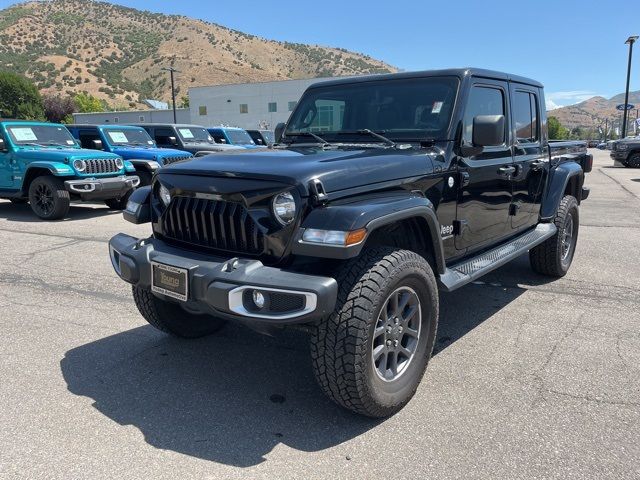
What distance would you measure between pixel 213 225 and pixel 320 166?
685 millimetres

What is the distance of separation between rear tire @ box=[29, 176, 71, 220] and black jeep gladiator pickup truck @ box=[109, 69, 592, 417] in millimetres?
6684

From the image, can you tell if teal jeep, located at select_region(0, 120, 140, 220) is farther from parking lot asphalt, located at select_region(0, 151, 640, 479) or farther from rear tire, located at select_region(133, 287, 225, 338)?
rear tire, located at select_region(133, 287, 225, 338)

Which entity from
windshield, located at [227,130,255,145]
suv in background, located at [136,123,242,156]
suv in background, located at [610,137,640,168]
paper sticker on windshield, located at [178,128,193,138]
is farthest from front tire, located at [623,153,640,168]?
paper sticker on windshield, located at [178,128,193,138]

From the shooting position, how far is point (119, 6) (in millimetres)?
117562

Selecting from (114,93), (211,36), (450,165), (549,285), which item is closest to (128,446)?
(450,165)

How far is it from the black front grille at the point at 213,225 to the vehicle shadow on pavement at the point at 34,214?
7.51 m

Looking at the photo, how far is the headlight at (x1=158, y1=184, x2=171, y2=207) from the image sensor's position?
3219 millimetres

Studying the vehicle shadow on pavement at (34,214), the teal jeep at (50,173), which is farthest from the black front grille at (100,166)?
the vehicle shadow on pavement at (34,214)

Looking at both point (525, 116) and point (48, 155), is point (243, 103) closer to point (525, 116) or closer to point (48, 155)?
point (48, 155)

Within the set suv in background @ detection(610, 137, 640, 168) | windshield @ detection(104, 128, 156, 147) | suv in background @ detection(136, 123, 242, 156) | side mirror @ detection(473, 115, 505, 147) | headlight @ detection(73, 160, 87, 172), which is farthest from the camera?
suv in background @ detection(610, 137, 640, 168)

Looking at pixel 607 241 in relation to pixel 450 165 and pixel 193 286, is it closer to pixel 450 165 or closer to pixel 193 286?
pixel 450 165

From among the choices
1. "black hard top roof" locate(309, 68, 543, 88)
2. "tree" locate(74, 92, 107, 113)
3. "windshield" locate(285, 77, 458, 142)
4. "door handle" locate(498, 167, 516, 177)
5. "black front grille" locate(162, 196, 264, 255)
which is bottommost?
"black front grille" locate(162, 196, 264, 255)

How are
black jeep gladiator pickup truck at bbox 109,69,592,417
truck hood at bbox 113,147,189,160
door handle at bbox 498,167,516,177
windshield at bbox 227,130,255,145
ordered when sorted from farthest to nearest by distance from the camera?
windshield at bbox 227,130,255,145
truck hood at bbox 113,147,189,160
door handle at bbox 498,167,516,177
black jeep gladiator pickup truck at bbox 109,69,592,417

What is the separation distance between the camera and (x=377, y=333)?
2.77 meters
